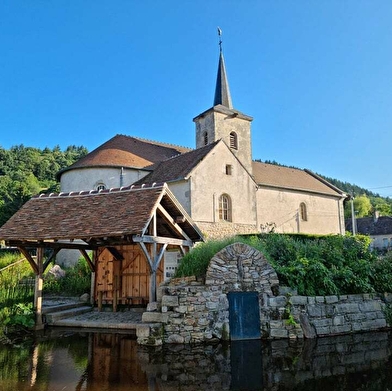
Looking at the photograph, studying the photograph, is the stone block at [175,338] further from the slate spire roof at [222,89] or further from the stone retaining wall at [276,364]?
the slate spire roof at [222,89]

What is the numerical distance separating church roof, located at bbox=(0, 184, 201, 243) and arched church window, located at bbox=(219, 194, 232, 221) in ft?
30.5

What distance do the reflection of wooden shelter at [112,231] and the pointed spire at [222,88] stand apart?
1901 centimetres

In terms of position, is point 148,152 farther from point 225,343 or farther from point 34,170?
point 34,170

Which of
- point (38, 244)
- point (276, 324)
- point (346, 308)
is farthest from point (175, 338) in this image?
point (38, 244)

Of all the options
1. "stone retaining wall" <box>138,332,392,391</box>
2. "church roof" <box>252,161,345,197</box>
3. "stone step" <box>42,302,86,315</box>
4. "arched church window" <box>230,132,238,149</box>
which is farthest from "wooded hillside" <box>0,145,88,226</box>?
"stone retaining wall" <box>138,332,392,391</box>

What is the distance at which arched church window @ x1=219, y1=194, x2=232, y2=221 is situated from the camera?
21078 mm

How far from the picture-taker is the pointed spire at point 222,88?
94.4 ft

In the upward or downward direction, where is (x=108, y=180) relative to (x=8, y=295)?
upward

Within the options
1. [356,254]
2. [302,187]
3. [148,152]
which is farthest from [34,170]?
[356,254]

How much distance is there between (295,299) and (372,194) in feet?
374

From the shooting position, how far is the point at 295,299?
9.26 metres

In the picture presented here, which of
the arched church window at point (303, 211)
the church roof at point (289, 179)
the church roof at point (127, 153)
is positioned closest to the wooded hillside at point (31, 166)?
the church roof at point (127, 153)

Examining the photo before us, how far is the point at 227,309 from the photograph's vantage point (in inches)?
353

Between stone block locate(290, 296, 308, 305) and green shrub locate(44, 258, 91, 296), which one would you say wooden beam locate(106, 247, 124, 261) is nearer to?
green shrub locate(44, 258, 91, 296)
